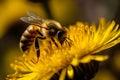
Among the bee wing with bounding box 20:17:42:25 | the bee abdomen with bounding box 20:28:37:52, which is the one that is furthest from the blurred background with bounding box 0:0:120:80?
the bee wing with bounding box 20:17:42:25

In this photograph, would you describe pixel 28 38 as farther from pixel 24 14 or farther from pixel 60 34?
pixel 24 14

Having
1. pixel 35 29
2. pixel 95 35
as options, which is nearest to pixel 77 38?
pixel 95 35

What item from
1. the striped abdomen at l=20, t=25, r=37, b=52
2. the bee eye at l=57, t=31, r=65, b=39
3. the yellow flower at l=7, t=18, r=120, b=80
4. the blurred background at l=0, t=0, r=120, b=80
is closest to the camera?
the yellow flower at l=7, t=18, r=120, b=80

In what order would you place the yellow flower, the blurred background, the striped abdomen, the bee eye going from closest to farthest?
the yellow flower, the bee eye, the striped abdomen, the blurred background

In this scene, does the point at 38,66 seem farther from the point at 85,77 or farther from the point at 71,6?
the point at 71,6

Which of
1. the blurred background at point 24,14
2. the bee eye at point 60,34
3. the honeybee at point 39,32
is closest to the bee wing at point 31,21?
the honeybee at point 39,32

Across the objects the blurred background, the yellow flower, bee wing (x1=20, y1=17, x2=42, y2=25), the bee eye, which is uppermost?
bee wing (x1=20, y1=17, x2=42, y2=25)

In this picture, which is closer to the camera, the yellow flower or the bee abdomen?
the yellow flower

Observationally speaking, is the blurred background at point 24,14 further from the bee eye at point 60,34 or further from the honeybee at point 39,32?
the bee eye at point 60,34

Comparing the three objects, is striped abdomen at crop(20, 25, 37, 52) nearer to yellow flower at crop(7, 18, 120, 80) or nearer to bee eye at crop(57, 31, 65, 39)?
yellow flower at crop(7, 18, 120, 80)
